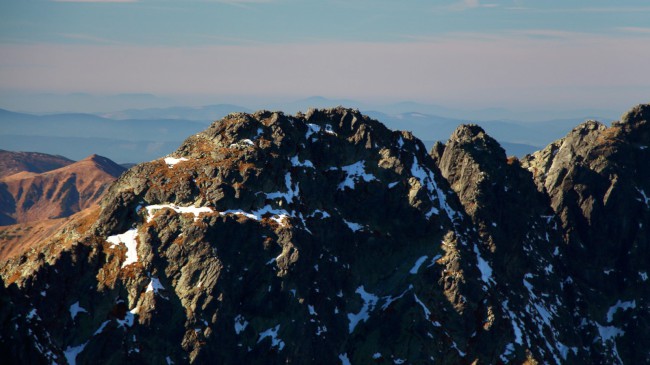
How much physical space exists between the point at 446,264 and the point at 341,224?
24390mm

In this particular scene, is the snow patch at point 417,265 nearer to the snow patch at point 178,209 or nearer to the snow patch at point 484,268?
the snow patch at point 484,268

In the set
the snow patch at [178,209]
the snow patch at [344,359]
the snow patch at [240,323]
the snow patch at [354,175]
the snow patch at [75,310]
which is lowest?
the snow patch at [344,359]

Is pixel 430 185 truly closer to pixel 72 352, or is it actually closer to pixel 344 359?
pixel 344 359

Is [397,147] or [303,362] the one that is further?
[397,147]

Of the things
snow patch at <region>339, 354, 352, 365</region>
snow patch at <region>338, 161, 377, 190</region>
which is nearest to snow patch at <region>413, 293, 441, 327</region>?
snow patch at <region>339, 354, 352, 365</region>

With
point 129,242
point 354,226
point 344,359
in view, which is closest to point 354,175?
point 354,226

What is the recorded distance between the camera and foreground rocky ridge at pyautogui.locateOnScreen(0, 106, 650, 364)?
13712 centimetres

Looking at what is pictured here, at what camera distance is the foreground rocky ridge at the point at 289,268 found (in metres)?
137

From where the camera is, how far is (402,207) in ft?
571

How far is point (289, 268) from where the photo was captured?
150 meters

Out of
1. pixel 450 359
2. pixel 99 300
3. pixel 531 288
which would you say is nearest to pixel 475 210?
pixel 531 288

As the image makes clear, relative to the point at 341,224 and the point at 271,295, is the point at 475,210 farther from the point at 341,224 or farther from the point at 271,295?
the point at 271,295

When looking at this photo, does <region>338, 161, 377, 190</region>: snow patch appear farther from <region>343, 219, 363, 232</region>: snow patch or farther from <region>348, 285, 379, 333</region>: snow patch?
<region>348, 285, 379, 333</region>: snow patch

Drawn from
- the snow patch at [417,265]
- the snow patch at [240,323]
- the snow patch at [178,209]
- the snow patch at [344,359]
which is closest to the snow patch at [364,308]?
the snow patch at [344,359]
